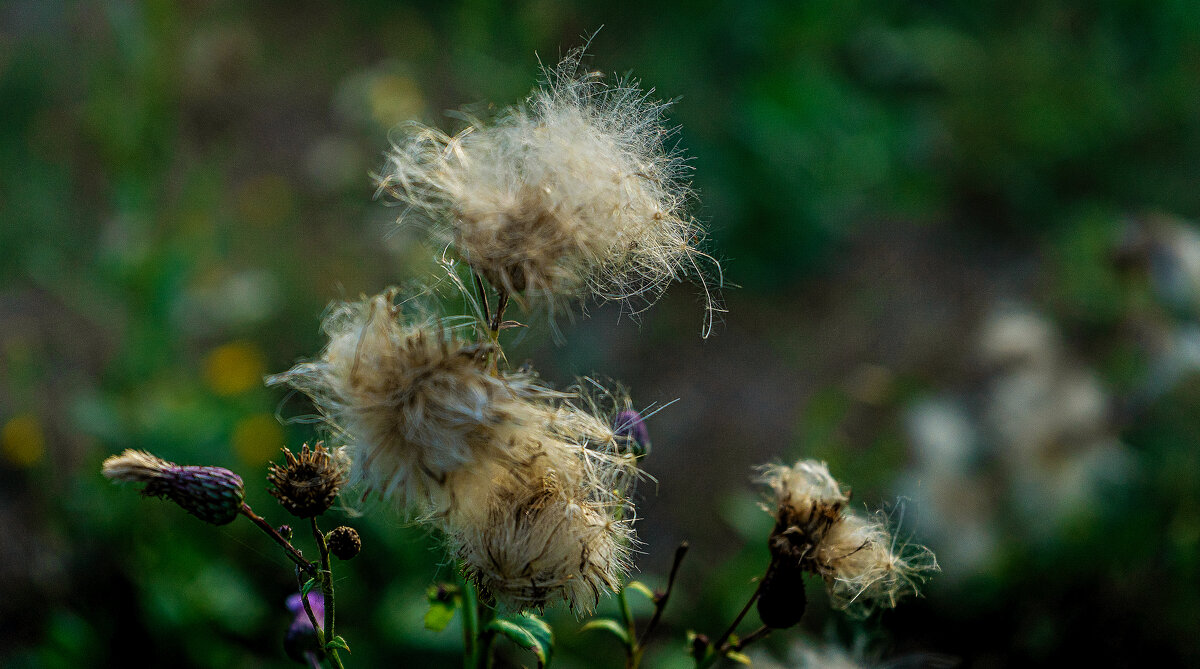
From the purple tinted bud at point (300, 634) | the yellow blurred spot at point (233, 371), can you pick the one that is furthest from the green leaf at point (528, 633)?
the yellow blurred spot at point (233, 371)

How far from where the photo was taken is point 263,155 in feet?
15.0

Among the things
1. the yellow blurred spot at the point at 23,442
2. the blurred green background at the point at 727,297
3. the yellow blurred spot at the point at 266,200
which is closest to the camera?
the blurred green background at the point at 727,297

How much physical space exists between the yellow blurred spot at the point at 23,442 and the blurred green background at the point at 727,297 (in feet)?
0.05

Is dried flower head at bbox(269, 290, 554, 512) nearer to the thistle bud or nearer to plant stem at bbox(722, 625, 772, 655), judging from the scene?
the thistle bud

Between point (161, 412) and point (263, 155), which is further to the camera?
point (263, 155)

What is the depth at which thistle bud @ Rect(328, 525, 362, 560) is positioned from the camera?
39.1 inches

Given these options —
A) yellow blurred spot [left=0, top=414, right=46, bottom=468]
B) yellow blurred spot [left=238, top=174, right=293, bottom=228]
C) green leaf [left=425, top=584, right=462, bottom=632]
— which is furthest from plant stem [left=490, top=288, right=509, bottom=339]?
yellow blurred spot [left=238, top=174, right=293, bottom=228]

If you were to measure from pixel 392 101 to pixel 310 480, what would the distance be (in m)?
2.53

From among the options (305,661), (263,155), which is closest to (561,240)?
(305,661)

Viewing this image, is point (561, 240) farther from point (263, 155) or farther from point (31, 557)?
point (263, 155)

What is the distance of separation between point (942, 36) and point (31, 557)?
4422 mm

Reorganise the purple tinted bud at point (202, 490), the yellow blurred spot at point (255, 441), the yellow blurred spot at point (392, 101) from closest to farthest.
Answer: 1. the purple tinted bud at point (202, 490)
2. the yellow blurred spot at point (255, 441)
3. the yellow blurred spot at point (392, 101)

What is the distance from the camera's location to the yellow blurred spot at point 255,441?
2.77 m

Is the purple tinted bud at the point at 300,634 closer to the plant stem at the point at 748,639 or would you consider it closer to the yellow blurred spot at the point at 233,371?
the plant stem at the point at 748,639
